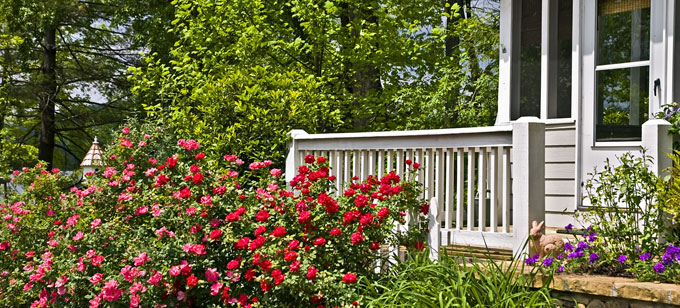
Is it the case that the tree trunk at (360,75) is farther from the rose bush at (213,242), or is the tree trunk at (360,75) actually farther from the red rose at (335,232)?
the red rose at (335,232)

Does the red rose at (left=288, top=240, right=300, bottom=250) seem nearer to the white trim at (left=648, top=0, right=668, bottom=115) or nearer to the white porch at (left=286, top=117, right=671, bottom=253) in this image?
the white porch at (left=286, top=117, right=671, bottom=253)

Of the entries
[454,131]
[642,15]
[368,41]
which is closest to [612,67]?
[642,15]

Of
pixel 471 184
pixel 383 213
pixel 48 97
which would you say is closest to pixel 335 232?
pixel 383 213

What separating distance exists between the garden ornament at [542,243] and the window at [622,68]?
1.71 m

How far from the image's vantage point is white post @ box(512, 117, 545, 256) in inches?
167

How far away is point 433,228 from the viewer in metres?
4.58

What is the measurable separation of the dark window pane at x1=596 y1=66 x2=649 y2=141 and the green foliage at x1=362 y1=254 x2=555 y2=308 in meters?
1.97

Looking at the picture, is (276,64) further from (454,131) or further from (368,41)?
(454,131)

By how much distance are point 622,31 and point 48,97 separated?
538 inches

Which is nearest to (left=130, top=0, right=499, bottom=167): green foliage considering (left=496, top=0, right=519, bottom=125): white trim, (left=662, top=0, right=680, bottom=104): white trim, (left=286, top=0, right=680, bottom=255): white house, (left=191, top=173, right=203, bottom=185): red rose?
(left=286, top=0, right=680, bottom=255): white house

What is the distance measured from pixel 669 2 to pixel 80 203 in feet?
16.4

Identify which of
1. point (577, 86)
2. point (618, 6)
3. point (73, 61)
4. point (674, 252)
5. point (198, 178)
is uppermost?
point (73, 61)

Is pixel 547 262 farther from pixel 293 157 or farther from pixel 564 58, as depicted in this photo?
pixel 293 157

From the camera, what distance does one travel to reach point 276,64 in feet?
30.1
